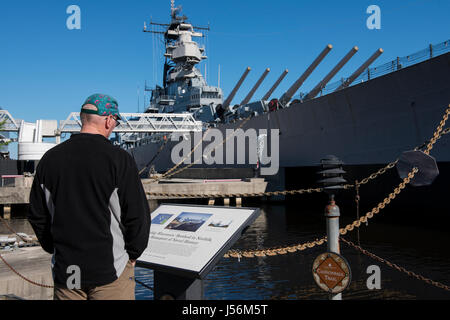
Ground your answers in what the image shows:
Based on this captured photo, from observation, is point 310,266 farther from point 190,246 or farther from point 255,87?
point 255,87

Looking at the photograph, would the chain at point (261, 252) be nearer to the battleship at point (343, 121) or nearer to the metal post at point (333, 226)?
the metal post at point (333, 226)

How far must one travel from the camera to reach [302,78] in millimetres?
23438

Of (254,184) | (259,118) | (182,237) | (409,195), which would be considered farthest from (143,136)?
(182,237)

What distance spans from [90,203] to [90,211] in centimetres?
4

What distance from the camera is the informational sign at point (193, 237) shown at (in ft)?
9.47

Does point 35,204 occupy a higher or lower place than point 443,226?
higher

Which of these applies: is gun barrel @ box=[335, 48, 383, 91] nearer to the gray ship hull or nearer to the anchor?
the gray ship hull

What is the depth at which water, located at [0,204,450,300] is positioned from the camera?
649cm

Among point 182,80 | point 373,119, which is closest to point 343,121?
point 373,119

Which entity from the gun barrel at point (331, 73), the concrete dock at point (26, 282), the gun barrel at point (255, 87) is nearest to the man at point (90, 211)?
the concrete dock at point (26, 282)

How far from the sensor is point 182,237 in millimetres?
3199

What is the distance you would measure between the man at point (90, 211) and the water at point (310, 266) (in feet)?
13.8
